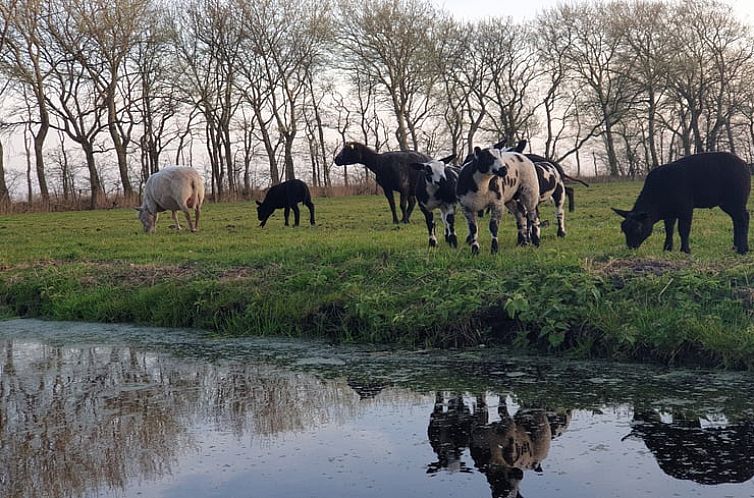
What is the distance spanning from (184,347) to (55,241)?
37.0 ft

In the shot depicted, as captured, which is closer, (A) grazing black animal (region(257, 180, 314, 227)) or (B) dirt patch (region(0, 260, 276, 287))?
(B) dirt patch (region(0, 260, 276, 287))

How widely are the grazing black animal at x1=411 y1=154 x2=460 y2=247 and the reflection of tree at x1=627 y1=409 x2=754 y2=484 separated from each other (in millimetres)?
7374

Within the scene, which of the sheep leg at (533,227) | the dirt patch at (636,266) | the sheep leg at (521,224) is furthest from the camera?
the sheep leg at (533,227)

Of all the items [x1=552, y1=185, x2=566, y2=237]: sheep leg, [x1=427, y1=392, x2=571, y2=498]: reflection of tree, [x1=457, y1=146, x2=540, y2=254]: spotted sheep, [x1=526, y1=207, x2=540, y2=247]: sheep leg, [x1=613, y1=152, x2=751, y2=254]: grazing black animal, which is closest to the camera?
[x1=427, y1=392, x2=571, y2=498]: reflection of tree

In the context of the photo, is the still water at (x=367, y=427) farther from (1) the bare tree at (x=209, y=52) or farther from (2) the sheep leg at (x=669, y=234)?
(1) the bare tree at (x=209, y=52)

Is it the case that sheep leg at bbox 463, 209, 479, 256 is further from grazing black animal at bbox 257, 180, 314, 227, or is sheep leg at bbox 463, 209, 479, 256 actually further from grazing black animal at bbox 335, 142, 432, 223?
grazing black animal at bbox 257, 180, 314, 227

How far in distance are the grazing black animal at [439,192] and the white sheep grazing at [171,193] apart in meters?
8.57

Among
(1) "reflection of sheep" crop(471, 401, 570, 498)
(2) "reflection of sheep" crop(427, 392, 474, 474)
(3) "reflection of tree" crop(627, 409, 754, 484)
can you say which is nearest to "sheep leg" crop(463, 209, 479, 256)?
(2) "reflection of sheep" crop(427, 392, 474, 474)

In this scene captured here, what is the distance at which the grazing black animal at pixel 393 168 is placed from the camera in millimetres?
20047

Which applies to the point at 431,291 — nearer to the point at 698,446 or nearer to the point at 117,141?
the point at 698,446

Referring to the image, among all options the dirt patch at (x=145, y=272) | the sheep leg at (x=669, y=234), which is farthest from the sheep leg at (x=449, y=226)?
the sheep leg at (x=669, y=234)

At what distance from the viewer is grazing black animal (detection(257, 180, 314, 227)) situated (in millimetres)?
22344

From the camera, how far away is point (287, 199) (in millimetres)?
22469

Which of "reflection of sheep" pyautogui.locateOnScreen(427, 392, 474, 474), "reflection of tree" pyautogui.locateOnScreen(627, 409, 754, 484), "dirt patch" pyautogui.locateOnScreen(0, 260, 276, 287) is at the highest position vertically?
"dirt patch" pyautogui.locateOnScreen(0, 260, 276, 287)
